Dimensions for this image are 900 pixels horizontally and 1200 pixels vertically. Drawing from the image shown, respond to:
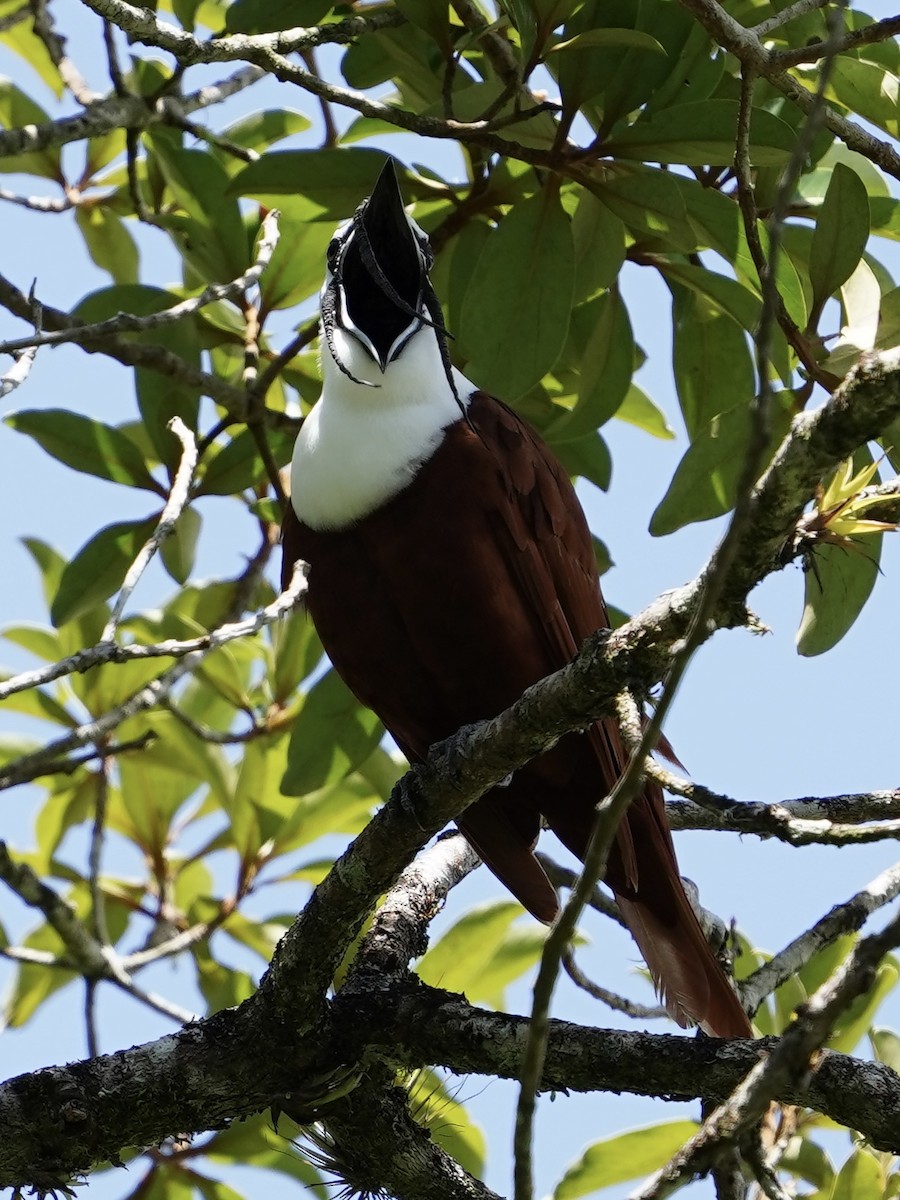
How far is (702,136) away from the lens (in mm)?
2877

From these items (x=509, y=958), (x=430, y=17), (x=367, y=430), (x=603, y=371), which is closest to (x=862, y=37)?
(x=430, y=17)

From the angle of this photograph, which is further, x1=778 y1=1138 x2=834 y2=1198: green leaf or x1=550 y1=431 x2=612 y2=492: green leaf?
x1=550 y1=431 x2=612 y2=492: green leaf

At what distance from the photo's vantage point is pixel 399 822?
2.43 metres

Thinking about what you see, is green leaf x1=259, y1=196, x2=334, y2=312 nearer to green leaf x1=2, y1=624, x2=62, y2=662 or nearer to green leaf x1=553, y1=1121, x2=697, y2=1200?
green leaf x1=2, y1=624, x2=62, y2=662

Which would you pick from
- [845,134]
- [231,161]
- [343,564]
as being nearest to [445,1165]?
[343,564]

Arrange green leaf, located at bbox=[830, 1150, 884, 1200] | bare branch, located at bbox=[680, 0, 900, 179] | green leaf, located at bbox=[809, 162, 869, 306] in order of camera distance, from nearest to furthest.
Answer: bare branch, located at bbox=[680, 0, 900, 179], green leaf, located at bbox=[809, 162, 869, 306], green leaf, located at bbox=[830, 1150, 884, 1200]

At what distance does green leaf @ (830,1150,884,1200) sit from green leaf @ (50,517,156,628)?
7.44 feet

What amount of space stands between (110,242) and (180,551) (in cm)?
128

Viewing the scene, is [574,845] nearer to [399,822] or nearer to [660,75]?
[399,822]

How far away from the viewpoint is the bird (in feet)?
9.58

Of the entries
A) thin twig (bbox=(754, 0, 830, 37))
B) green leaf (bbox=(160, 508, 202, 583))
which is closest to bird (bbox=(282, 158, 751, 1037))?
green leaf (bbox=(160, 508, 202, 583))

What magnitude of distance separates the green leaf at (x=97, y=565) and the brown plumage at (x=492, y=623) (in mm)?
710

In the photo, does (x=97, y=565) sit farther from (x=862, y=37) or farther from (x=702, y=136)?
(x=862, y=37)

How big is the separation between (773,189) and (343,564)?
1340 mm
